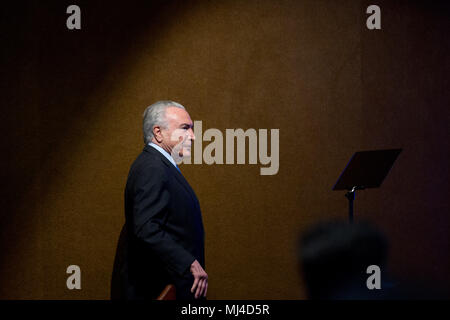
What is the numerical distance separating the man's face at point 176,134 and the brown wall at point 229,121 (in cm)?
64

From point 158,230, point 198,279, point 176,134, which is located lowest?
point 198,279

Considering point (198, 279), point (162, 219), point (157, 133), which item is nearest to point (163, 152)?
point (157, 133)

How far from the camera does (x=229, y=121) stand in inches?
121

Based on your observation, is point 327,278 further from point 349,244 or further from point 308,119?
point 308,119

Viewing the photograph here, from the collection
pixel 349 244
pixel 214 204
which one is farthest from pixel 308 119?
pixel 349 244

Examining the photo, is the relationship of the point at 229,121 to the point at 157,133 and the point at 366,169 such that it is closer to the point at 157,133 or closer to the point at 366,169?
the point at 157,133

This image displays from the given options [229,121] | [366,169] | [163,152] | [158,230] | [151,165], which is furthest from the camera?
[229,121]

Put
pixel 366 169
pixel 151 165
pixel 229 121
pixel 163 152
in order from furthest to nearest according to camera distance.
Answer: pixel 229 121, pixel 366 169, pixel 163 152, pixel 151 165

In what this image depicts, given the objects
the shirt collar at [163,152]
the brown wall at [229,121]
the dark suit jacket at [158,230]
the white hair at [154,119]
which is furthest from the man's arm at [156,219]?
the brown wall at [229,121]

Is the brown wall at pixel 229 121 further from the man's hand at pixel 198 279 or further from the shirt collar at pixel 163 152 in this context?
the man's hand at pixel 198 279

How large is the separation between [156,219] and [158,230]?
57 mm

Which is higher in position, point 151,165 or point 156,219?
point 151,165

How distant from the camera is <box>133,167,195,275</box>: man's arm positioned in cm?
207
